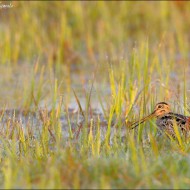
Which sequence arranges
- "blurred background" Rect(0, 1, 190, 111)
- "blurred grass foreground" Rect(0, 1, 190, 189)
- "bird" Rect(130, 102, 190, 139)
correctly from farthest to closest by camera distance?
"blurred background" Rect(0, 1, 190, 111) < "bird" Rect(130, 102, 190, 139) < "blurred grass foreground" Rect(0, 1, 190, 189)

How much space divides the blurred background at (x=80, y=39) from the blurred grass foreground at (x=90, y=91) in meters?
0.02

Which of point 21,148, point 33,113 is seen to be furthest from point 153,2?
point 21,148

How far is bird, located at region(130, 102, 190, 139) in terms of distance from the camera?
557cm

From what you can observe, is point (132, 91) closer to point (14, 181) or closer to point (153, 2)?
point (14, 181)

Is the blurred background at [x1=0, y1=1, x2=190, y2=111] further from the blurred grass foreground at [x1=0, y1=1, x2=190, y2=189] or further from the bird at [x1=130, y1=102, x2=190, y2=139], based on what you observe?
the bird at [x1=130, y1=102, x2=190, y2=139]

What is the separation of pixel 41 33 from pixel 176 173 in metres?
6.41

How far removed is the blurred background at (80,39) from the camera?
8.84 metres

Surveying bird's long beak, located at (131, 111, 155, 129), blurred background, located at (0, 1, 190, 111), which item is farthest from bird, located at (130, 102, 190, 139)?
blurred background, located at (0, 1, 190, 111)

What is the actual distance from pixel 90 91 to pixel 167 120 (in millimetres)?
697

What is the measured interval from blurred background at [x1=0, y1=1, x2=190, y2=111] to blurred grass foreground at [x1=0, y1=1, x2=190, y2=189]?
2 cm

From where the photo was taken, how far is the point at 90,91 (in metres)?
5.71

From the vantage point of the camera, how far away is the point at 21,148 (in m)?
5.35

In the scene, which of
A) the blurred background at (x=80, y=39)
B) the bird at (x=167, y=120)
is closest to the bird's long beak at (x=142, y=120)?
the bird at (x=167, y=120)

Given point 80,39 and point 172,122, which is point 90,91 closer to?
point 172,122
